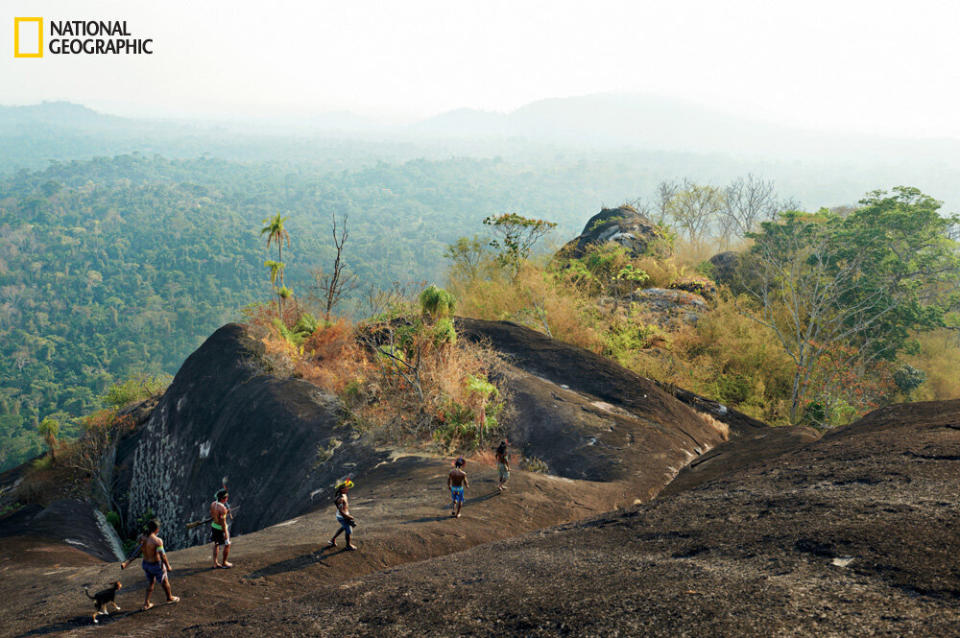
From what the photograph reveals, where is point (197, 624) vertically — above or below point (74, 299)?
above

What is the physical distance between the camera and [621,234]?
44781 millimetres

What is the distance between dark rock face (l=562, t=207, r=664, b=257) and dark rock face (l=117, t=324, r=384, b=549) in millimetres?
27503

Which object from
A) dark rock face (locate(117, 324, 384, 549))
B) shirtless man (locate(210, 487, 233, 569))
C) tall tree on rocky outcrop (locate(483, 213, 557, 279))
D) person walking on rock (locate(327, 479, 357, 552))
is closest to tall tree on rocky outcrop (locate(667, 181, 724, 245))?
tall tree on rocky outcrop (locate(483, 213, 557, 279))

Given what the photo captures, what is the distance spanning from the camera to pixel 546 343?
83.1ft

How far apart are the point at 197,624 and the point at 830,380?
102 feet

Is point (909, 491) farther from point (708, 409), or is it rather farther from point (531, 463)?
point (708, 409)

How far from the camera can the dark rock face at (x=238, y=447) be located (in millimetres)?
17297

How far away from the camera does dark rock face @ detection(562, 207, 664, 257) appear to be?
44.2m

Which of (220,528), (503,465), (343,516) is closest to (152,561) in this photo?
(220,528)

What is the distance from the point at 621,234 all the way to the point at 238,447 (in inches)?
1321

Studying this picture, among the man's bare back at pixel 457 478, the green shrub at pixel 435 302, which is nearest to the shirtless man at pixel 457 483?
the man's bare back at pixel 457 478

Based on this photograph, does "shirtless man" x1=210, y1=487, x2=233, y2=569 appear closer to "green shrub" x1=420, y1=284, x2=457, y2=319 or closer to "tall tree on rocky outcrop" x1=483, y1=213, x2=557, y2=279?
"green shrub" x1=420, y1=284, x2=457, y2=319

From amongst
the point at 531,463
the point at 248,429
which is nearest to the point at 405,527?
the point at 531,463

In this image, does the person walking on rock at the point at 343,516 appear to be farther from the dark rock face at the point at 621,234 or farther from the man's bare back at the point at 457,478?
the dark rock face at the point at 621,234
